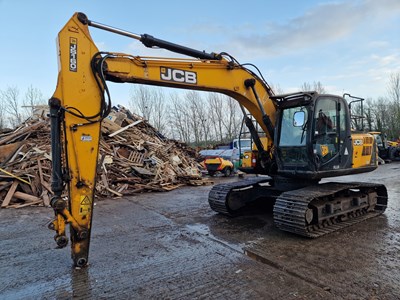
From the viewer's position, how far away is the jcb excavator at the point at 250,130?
165 inches

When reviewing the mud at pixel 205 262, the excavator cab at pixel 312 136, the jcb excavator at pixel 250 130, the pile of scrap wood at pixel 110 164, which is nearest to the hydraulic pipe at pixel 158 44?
the jcb excavator at pixel 250 130

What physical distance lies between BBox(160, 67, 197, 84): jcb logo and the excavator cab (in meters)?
2.12

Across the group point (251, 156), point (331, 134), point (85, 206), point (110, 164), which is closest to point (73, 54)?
point (85, 206)

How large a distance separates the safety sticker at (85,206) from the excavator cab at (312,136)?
13.1 feet

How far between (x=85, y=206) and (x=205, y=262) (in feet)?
6.38

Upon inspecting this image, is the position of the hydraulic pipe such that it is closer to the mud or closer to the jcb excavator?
the jcb excavator

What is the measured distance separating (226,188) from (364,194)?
3217 mm

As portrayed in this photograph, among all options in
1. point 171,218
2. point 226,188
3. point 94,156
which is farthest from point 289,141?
point 94,156

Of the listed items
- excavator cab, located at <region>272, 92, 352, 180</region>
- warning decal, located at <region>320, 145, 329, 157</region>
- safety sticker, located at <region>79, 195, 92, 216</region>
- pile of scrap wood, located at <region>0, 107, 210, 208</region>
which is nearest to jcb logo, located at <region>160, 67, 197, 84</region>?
excavator cab, located at <region>272, 92, 352, 180</region>

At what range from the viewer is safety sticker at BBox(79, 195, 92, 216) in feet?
13.9

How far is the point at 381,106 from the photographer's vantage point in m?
47.2

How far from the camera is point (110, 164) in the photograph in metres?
12.8

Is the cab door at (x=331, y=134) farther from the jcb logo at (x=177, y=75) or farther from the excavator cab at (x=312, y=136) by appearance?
the jcb logo at (x=177, y=75)

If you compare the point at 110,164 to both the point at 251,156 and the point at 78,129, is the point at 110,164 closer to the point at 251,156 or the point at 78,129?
the point at 251,156
